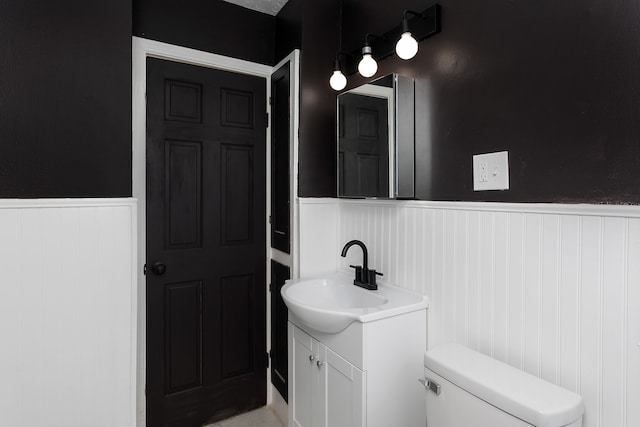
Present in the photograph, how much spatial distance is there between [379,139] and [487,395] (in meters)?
1.10

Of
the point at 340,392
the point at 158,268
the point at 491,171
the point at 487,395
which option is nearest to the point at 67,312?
the point at 158,268

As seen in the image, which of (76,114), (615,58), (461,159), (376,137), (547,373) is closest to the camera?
(615,58)

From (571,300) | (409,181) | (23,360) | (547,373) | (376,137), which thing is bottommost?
(23,360)

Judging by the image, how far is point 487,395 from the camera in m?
0.99

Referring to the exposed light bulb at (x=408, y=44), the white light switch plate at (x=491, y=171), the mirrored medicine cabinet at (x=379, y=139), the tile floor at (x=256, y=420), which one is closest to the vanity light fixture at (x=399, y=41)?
the exposed light bulb at (x=408, y=44)

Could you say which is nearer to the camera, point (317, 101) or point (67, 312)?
point (67, 312)

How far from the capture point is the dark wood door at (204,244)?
192 centimetres

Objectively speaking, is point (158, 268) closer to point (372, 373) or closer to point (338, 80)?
point (372, 373)

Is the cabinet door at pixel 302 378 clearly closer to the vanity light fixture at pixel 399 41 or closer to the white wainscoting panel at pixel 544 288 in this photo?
the white wainscoting panel at pixel 544 288

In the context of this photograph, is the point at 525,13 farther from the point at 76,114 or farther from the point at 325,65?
the point at 76,114

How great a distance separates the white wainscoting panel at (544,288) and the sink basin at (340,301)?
0.40ft

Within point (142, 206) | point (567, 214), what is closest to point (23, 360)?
point (142, 206)

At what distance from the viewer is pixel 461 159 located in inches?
53.6

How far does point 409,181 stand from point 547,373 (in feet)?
2.84
